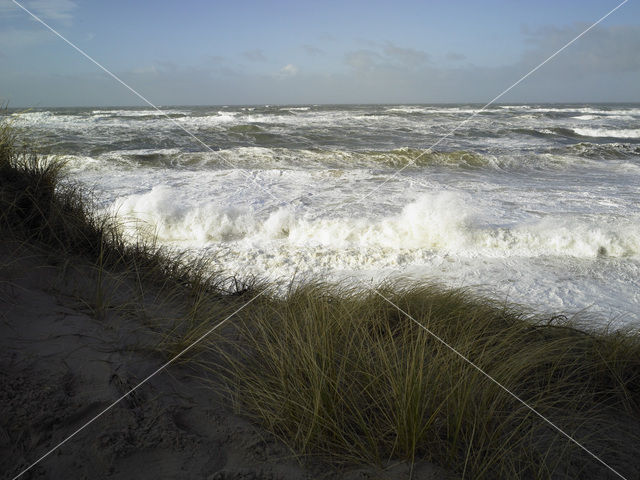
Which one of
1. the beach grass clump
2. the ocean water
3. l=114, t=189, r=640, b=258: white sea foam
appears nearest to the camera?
the beach grass clump

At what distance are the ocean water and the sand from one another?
1.64 m

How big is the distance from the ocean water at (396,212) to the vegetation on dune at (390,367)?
714 millimetres

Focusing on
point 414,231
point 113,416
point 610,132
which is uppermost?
point 610,132

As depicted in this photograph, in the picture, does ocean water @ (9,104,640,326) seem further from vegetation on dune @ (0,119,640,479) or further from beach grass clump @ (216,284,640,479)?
beach grass clump @ (216,284,640,479)

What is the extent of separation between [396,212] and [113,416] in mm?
5972

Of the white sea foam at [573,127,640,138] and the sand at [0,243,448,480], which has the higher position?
the white sea foam at [573,127,640,138]

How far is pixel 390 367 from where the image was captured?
6.27 feet

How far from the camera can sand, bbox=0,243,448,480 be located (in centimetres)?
149

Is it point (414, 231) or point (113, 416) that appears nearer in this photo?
point (113, 416)

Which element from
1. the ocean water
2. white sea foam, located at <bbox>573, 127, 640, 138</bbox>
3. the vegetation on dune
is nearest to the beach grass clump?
the vegetation on dune

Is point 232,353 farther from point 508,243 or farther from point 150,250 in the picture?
point 508,243

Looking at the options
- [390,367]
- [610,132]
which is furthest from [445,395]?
[610,132]

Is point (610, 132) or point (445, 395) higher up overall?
point (610, 132)

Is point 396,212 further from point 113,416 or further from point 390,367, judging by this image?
point 113,416
